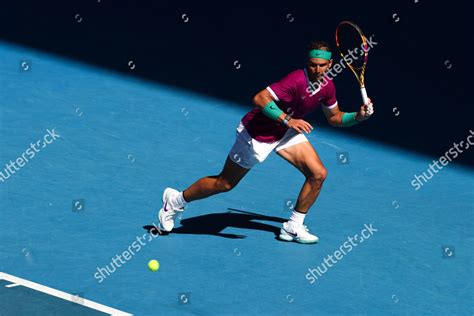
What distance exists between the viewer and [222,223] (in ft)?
41.7

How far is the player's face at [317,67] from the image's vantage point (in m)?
11.6

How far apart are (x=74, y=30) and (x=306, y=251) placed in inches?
297

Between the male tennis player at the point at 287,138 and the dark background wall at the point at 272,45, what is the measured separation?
3.26 meters

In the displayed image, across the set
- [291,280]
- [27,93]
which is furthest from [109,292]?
[27,93]

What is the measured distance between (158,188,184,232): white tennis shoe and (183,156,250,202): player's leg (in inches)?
6.3

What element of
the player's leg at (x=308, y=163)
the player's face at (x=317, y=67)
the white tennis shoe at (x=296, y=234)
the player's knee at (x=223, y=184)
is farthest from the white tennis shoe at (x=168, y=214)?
the player's face at (x=317, y=67)

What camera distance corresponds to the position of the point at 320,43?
11.6 metres

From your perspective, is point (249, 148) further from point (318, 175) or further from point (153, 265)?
point (153, 265)

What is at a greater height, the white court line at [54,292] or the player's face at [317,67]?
the player's face at [317,67]

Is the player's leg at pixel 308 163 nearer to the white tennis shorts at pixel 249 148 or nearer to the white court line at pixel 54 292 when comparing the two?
the white tennis shorts at pixel 249 148

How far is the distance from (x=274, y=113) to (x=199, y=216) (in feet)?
6.54

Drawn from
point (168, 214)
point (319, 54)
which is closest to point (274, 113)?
point (319, 54)

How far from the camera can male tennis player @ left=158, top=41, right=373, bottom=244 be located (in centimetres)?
1162

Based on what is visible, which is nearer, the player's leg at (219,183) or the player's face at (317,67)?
the player's face at (317,67)
